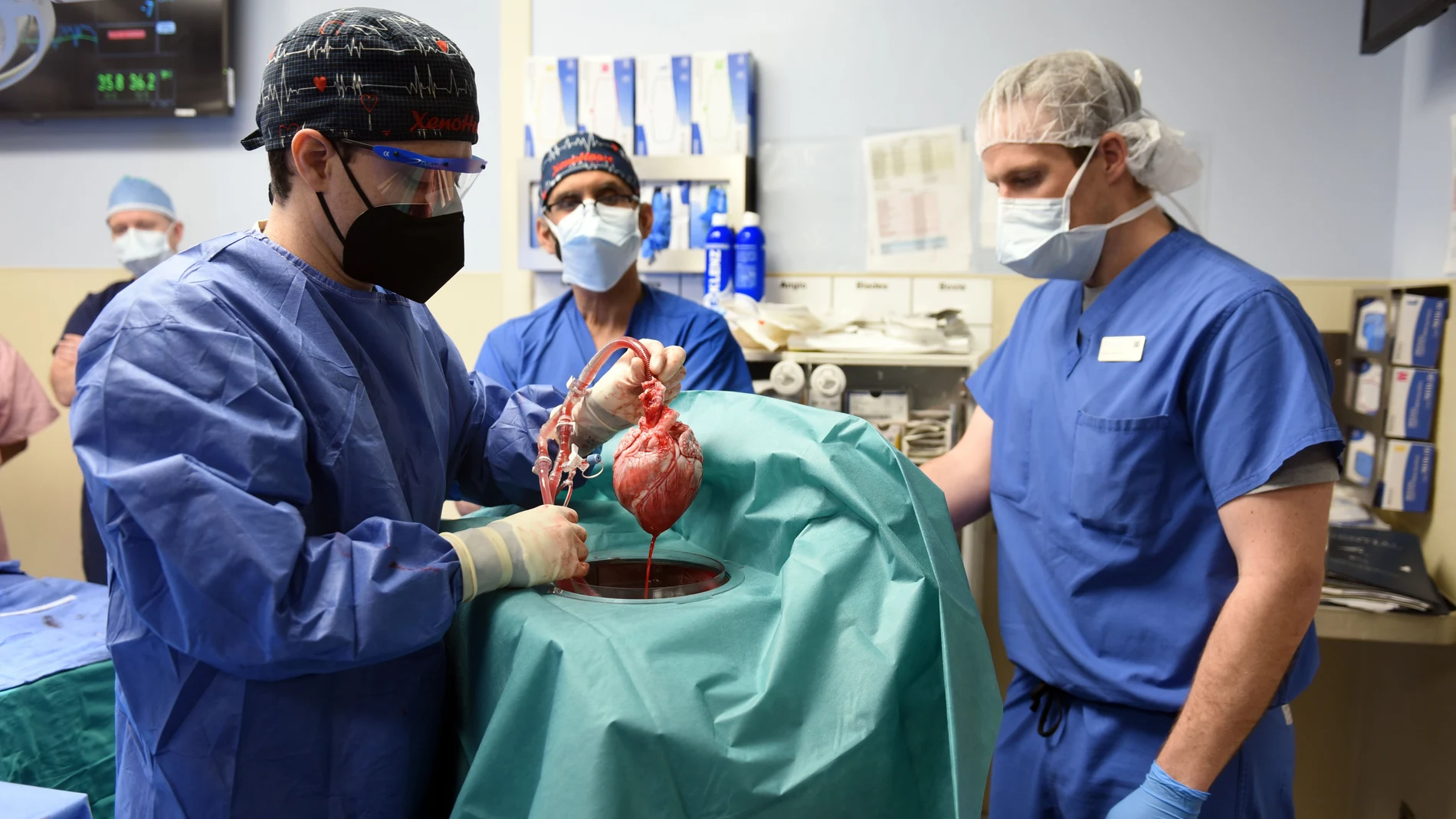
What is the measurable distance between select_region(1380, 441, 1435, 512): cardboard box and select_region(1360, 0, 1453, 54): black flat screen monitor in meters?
0.91

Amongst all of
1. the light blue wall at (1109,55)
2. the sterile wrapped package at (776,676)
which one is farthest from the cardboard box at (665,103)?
the sterile wrapped package at (776,676)

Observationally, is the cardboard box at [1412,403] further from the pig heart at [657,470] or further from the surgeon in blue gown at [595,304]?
the pig heart at [657,470]

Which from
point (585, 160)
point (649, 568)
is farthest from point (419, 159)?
point (585, 160)

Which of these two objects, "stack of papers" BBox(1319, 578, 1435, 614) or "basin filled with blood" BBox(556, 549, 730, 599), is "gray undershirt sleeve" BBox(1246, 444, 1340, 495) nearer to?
"basin filled with blood" BBox(556, 549, 730, 599)

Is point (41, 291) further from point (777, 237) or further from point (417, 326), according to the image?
point (417, 326)

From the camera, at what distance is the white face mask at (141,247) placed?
3.20 metres

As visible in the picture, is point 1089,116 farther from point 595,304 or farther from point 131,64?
point 131,64

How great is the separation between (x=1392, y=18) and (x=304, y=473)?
7.86 ft

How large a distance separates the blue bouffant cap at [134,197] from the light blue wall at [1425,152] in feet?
11.9

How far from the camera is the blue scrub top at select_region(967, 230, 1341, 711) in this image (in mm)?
1293

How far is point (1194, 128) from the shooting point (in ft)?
8.71

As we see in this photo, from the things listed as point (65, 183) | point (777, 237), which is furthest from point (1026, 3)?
point (65, 183)

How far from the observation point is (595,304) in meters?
2.22

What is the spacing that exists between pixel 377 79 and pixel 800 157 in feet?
6.71
